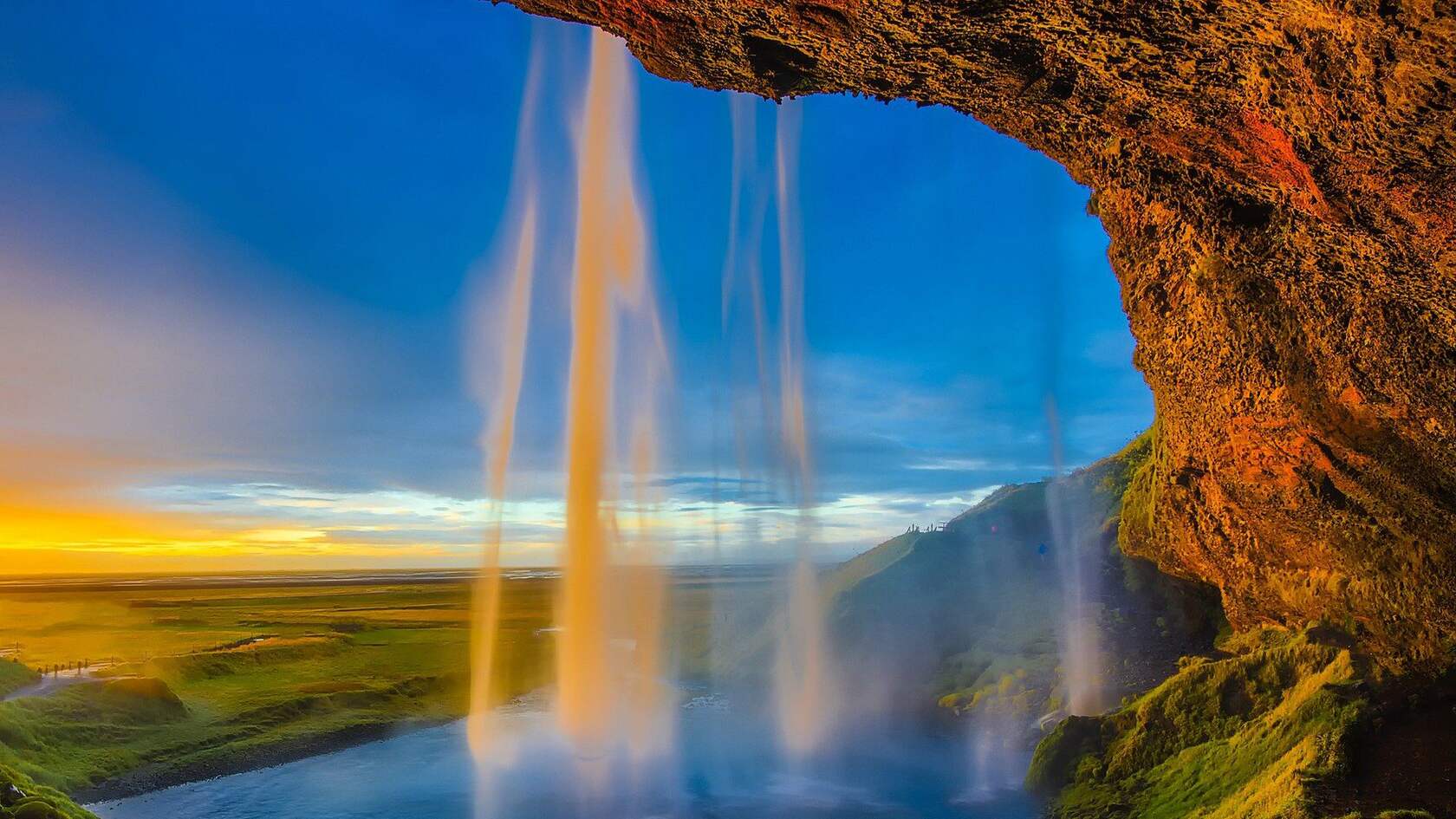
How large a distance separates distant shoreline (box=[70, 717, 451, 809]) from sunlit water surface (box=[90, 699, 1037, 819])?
0.80m

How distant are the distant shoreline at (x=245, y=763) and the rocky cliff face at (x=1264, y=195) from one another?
117 feet

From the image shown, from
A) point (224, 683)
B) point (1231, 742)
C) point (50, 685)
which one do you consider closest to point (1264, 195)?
point (1231, 742)

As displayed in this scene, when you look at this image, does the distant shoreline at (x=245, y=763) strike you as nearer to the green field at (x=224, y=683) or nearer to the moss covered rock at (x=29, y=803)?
the green field at (x=224, y=683)

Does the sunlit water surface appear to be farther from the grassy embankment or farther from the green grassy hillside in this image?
the green grassy hillside

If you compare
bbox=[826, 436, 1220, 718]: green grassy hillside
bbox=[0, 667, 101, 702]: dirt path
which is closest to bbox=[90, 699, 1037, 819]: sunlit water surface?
bbox=[826, 436, 1220, 718]: green grassy hillside

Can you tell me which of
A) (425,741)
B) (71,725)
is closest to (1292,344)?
(425,741)

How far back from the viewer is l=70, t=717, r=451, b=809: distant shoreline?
28.7m

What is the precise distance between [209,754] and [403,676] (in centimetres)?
1820

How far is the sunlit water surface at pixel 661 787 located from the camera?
2491 cm

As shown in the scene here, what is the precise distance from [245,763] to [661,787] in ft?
69.4

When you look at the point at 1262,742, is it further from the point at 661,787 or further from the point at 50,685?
the point at 50,685

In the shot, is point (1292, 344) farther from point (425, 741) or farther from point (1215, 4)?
point (425, 741)

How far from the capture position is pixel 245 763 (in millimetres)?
33219

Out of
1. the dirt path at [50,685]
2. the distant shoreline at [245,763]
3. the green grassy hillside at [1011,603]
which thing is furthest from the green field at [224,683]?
the green grassy hillside at [1011,603]
